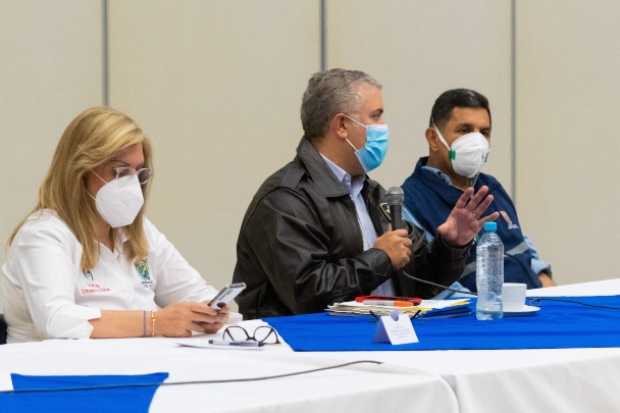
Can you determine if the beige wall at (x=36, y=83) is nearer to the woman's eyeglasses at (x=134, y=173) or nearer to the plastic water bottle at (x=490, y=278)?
the woman's eyeglasses at (x=134, y=173)

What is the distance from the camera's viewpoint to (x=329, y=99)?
3.45 metres

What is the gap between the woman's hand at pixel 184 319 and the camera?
2361mm

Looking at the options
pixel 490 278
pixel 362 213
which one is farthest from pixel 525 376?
pixel 362 213

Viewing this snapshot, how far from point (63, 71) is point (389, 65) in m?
1.92

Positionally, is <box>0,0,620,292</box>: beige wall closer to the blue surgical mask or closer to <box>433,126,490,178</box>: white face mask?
<box>433,126,490,178</box>: white face mask

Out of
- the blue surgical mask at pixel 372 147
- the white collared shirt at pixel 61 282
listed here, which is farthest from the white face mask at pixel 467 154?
the white collared shirt at pixel 61 282

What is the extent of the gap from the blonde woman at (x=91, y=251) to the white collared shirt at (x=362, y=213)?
75cm

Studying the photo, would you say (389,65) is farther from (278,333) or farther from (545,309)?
(278,333)

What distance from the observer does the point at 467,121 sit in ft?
13.6

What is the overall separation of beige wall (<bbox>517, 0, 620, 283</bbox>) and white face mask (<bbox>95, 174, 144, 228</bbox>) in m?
4.01

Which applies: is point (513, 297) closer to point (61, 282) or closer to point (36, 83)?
point (61, 282)

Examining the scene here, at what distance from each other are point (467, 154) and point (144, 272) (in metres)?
1.65

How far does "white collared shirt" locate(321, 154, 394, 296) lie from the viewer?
11.0ft

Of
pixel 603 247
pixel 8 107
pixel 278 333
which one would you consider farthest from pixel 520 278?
pixel 603 247
